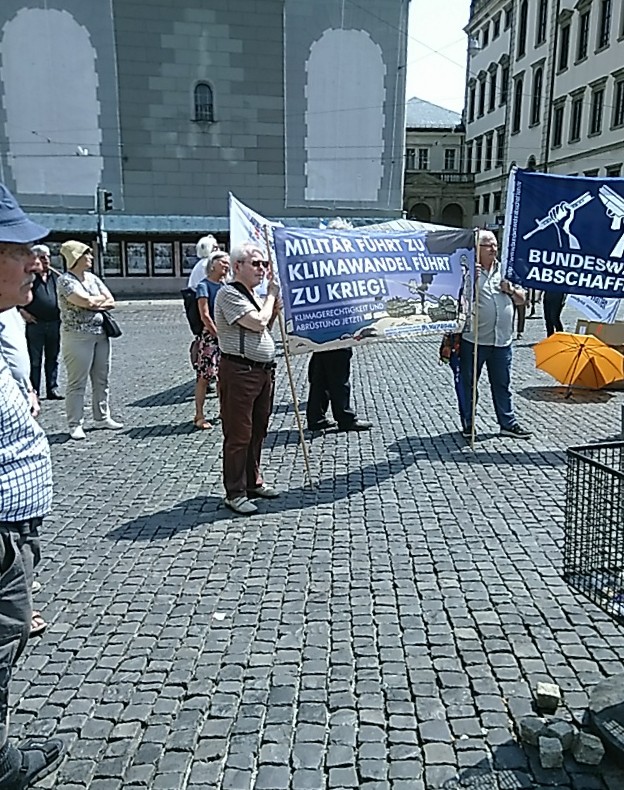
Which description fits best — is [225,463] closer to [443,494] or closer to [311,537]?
[311,537]

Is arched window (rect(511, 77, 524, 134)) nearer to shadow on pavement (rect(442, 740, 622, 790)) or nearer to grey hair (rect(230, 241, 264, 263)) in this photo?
grey hair (rect(230, 241, 264, 263))

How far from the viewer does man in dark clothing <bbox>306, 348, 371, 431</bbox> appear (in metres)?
7.32

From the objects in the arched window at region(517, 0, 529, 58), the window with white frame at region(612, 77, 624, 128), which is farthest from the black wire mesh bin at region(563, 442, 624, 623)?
the arched window at region(517, 0, 529, 58)

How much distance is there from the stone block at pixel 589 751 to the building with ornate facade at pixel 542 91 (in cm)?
3783

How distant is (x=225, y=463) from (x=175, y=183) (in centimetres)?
2823

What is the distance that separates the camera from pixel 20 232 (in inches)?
87.9

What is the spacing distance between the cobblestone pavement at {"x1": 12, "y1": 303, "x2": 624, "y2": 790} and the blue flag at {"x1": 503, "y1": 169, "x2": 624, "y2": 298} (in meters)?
1.60

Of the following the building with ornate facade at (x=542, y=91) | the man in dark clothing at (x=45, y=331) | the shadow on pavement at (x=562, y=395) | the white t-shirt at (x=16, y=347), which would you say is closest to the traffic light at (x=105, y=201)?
the man in dark clothing at (x=45, y=331)

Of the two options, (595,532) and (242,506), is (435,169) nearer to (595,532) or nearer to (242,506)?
(242,506)

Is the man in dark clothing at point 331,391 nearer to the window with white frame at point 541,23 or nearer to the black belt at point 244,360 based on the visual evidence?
the black belt at point 244,360

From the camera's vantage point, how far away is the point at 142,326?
19.0 metres

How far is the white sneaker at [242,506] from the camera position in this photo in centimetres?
518

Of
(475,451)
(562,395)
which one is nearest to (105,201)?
(562,395)

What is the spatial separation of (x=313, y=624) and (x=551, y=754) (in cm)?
138
